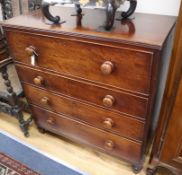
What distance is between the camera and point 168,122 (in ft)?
3.08

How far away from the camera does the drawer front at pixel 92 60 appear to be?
0.82 meters

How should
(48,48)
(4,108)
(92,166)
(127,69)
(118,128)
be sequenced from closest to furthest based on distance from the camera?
(127,69)
(48,48)
(118,128)
(92,166)
(4,108)

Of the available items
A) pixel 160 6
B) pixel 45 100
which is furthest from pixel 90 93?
pixel 160 6

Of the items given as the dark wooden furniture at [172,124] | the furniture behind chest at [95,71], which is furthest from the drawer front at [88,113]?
the dark wooden furniture at [172,124]

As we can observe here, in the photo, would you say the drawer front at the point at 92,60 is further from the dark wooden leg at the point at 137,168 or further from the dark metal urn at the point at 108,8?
the dark wooden leg at the point at 137,168

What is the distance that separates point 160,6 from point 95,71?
518 mm

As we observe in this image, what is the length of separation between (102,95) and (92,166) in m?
0.60

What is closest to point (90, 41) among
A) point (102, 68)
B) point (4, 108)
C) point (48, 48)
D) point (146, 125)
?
point (102, 68)

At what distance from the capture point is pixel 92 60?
0.91 m

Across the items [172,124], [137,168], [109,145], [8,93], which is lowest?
[137,168]

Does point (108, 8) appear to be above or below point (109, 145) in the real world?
above

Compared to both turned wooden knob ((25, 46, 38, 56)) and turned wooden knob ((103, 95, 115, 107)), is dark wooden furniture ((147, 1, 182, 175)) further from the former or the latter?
turned wooden knob ((25, 46, 38, 56))

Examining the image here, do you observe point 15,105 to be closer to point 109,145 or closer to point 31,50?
point 31,50

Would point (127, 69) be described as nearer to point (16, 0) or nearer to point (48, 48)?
point (48, 48)
